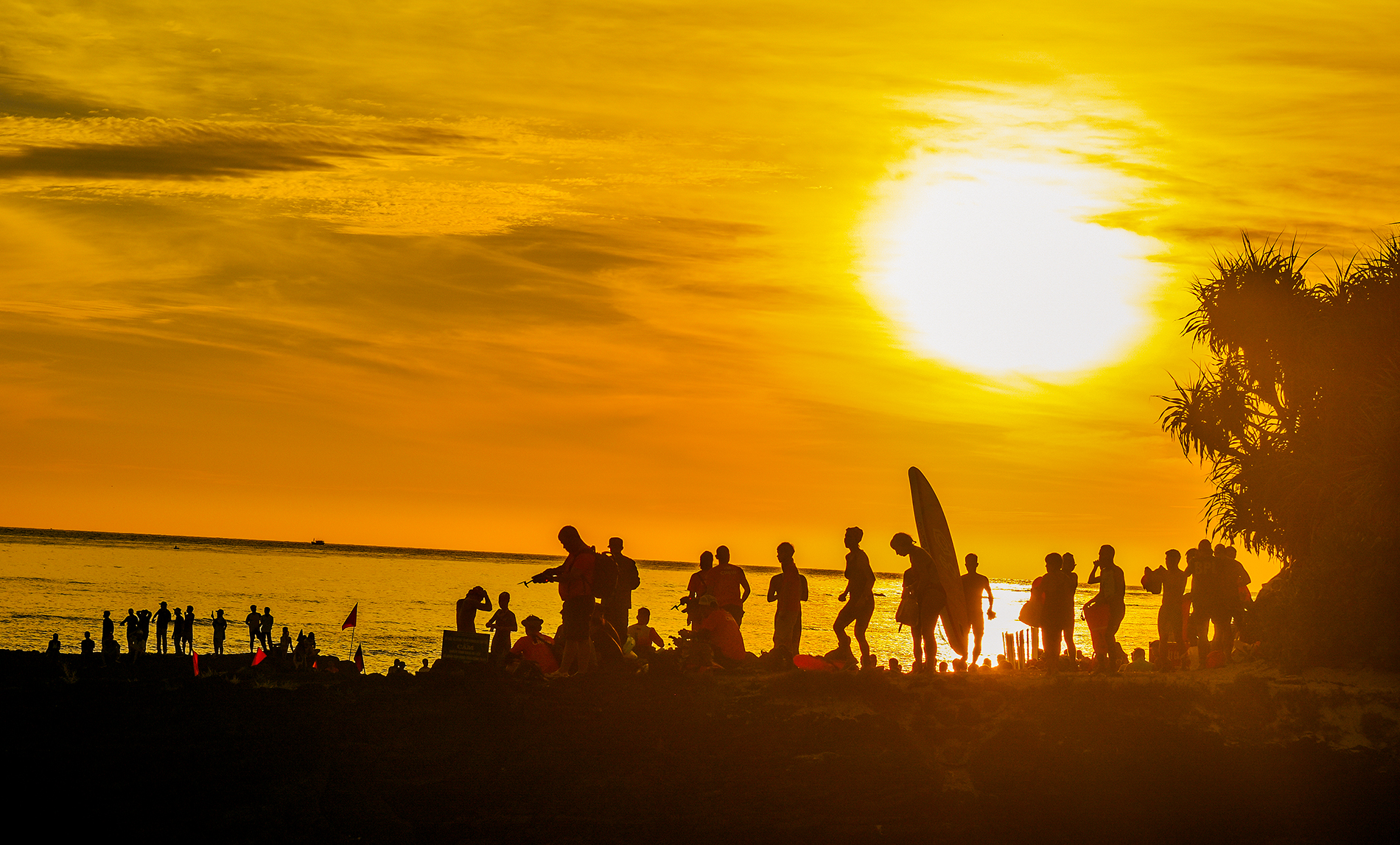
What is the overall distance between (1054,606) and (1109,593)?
3.23ft

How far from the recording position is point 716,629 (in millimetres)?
16703

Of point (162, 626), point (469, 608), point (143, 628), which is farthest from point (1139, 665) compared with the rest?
point (162, 626)

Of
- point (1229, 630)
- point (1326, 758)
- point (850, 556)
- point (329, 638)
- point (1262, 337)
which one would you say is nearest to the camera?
point (1326, 758)

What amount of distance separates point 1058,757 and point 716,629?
5.14 meters

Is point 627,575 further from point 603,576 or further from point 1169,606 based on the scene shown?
point 1169,606

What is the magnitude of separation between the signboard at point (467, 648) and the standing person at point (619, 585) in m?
1.86

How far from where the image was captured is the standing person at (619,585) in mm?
17406

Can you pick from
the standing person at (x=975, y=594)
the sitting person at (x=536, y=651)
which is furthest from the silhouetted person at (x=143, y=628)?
the standing person at (x=975, y=594)

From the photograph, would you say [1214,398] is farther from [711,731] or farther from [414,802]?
[414,802]

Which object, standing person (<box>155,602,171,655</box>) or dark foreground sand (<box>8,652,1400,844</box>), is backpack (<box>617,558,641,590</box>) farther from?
standing person (<box>155,602,171,655</box>)

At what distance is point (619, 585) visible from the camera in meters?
17.4

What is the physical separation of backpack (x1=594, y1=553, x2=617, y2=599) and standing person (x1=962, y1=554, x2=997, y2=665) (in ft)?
17.8

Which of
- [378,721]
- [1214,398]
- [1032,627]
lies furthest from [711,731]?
[1214,398]

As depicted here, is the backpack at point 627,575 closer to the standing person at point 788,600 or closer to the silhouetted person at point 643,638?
the silhouetted person at point 643,638
